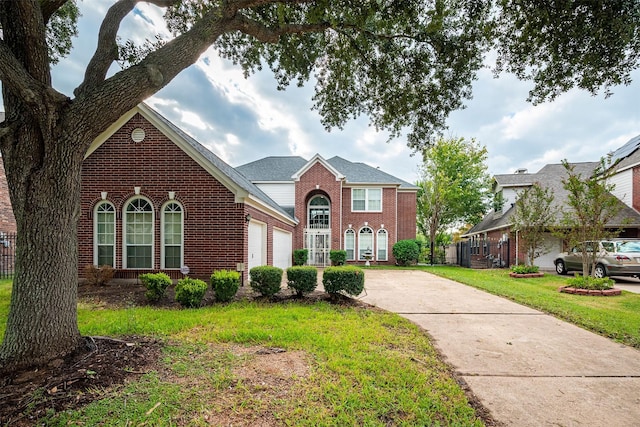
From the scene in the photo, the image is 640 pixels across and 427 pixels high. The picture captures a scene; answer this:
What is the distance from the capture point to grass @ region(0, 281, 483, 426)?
2539 millimetres

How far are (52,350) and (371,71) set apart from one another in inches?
318

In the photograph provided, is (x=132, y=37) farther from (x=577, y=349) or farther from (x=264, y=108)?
(x=577, y=349)

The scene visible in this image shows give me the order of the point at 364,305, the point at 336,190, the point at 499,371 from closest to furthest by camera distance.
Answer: the point at 499,371, the point at 364,305, the point at 336,190

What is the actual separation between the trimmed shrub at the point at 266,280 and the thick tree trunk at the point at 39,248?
3.81m

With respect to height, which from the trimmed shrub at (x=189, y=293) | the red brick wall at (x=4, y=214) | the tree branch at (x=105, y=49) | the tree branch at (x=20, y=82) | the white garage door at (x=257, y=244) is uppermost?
the tree branch at (x=105, y=49)

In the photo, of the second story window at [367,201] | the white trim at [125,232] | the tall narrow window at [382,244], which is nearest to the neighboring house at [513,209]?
the tall narrow window at [382,244]

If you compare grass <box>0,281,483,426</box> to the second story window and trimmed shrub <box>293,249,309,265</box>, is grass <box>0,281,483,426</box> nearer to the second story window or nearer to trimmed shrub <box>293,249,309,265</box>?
trimmed shrub <box>293,249,309,265</box>

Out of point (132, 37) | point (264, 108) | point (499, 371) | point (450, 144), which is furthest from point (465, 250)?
point (132, 37)

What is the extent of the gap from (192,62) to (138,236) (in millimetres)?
6219

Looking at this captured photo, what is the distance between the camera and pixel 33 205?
335cm

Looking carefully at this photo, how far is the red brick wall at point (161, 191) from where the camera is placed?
28.3ft

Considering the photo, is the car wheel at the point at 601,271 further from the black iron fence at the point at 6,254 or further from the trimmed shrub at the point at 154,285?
the black iron fence at the point at 6,254

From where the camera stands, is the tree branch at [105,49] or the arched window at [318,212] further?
the arched window at [318,212]

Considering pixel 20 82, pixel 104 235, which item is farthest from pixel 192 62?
pixel 104 235
